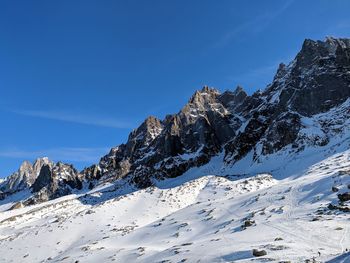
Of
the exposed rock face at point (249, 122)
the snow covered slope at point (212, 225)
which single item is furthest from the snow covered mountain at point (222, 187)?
the exposed rock face at point (249, 122)

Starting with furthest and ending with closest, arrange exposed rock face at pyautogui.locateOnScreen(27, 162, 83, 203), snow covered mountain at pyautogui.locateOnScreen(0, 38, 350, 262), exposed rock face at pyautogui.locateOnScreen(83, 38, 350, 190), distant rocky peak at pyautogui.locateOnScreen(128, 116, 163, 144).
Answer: distant rocky peak at pyautogui.locateOnScreen(128, 116, 163, 144) → exposed rock face at pyautogui.locateOnScreen(27, 162, 83, 203) → exposed rock face at pyautogui.locateOnScreen(83, 38, 350, 190) → snow covered mountain at pyautogui.locateOnScreen(0, 38, 350, 262)

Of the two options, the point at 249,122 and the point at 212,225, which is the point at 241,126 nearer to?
the point at 249,122

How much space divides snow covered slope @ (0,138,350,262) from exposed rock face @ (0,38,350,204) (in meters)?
17.0

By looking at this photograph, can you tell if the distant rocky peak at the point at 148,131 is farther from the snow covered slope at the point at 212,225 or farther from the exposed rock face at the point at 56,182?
the snow covered slope at the point at 212,225

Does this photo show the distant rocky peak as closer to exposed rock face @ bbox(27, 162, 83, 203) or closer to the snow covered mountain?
the snow covered mountain

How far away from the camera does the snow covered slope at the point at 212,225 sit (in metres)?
30.8

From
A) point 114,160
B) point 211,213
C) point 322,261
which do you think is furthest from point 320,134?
point 114,160

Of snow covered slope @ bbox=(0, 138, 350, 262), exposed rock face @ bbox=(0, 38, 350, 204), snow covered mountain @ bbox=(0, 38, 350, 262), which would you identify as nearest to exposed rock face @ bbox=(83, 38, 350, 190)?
exposed rock face @ bbox=(0, 38, 350, 204)

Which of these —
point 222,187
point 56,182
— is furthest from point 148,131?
point 222,187

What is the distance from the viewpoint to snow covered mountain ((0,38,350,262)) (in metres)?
36.3

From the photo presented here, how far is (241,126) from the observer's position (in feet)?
467

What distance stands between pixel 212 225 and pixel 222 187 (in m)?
34.0

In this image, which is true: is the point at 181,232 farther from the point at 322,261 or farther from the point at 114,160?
the point at 114,160

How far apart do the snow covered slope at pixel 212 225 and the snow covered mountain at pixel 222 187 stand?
23 cm
